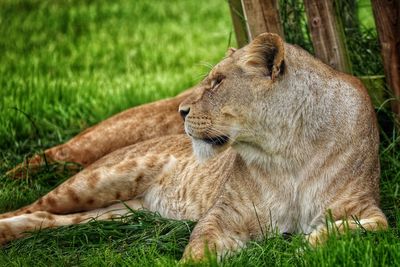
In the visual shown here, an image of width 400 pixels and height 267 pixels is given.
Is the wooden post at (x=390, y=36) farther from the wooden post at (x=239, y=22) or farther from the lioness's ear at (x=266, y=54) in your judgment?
the lioness's ear at (x=266, y=54)

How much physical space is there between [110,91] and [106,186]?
7.97 ft

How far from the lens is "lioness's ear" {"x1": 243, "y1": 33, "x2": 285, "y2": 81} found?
4.53m

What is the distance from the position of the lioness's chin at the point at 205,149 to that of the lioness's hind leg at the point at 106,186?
0.92m

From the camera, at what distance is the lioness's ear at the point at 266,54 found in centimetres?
453

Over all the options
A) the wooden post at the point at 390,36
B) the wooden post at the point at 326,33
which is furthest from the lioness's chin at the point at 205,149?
the wooden post at the point at 390,36

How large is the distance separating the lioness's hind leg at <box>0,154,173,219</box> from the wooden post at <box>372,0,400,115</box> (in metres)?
1.24

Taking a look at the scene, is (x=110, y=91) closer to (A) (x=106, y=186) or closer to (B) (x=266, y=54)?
(A) (x=106, y=186)

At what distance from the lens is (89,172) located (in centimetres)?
575

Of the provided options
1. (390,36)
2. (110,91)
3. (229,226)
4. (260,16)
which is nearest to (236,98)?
(229,226)

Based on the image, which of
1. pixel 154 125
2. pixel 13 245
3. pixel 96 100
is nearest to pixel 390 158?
pixel 154 125

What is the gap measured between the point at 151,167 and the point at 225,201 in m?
1.00

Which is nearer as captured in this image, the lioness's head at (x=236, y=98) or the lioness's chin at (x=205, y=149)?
the lioness's head at (x=236, y=98)

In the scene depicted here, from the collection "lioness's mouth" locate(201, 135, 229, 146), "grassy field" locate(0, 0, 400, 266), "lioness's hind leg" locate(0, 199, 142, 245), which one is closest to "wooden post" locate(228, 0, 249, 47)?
"grassy field" locate(0, 0, 400, 266)

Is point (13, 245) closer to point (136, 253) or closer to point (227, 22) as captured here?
point (136, 253)
